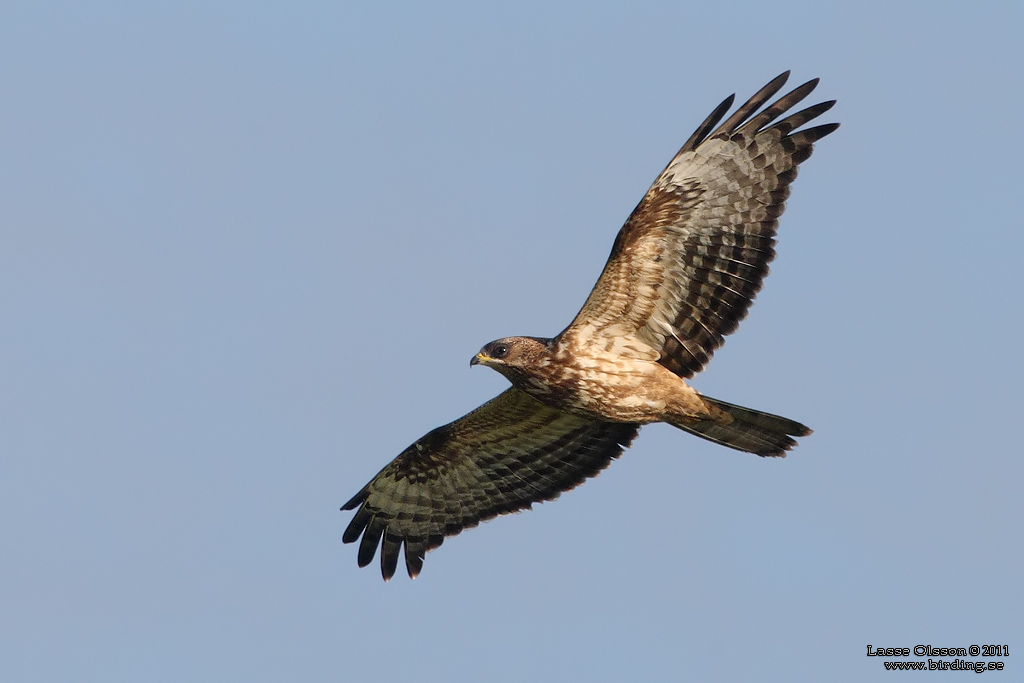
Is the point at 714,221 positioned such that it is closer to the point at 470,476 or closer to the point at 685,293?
the point at 685,293

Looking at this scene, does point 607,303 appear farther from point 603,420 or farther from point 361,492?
point 361,492

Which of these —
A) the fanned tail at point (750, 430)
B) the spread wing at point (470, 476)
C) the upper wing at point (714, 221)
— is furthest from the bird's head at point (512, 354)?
the fanned tail at point (750, 430)

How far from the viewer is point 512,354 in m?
13.3

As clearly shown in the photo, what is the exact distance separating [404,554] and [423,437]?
1.33 m

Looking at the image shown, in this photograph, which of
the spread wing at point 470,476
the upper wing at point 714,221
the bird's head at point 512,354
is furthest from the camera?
the spread wing at point 470,476

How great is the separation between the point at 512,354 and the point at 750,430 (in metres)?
2.38

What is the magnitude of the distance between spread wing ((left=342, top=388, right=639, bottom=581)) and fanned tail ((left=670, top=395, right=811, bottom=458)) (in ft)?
4.83

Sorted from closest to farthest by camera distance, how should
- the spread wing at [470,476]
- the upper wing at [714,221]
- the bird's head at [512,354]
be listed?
the upper wing at [714,221] → the bird's head at [512,354] → the spread wing at [470,476]

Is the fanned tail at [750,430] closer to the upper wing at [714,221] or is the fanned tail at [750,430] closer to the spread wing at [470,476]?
the upper wing at [714,221]

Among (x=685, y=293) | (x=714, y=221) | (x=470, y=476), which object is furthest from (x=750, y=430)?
(x=470, y=476)

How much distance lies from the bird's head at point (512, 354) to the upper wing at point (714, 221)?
0.32m

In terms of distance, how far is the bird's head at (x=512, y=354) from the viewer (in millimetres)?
13289

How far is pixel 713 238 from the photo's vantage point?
43.5 feet

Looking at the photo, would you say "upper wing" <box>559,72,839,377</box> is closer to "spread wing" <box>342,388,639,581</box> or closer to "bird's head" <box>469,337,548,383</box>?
"bird's head" <box>469,337,548,383</box>
